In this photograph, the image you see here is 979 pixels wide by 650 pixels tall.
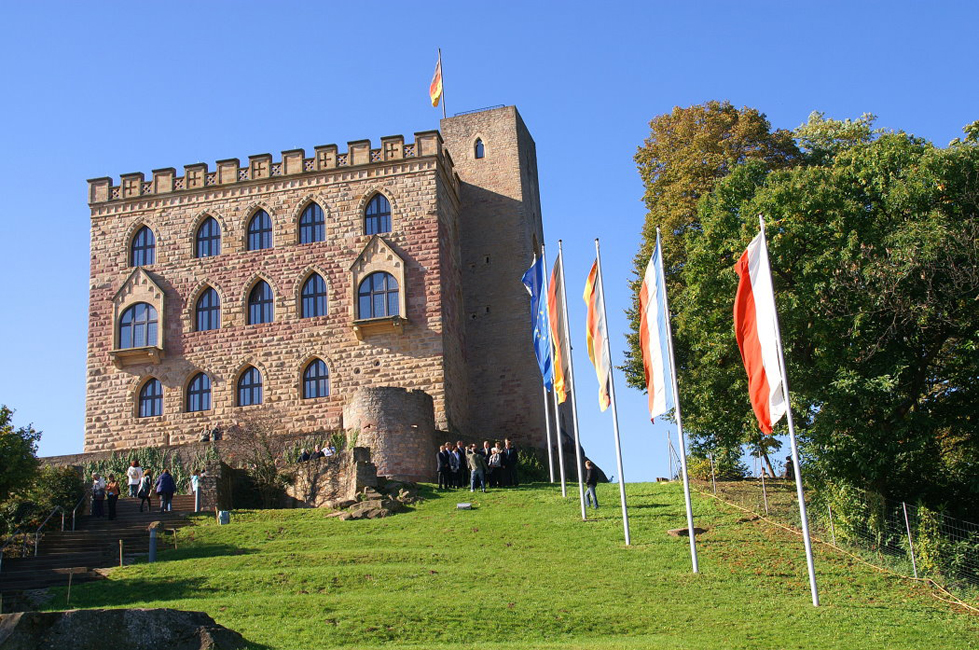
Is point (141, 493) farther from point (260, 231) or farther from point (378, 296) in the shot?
point (260, 231)

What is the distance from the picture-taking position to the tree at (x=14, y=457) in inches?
1015

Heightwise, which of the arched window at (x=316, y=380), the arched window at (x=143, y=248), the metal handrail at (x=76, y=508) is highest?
the arched window at (x=143, y=248)

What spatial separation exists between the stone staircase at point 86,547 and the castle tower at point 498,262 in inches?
604

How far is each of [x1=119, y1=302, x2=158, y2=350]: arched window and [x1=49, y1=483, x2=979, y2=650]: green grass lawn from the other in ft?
57.0

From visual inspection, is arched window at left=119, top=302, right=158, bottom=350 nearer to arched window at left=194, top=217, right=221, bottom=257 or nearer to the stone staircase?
arched window at left=194, top=217, right=221, bottom=257

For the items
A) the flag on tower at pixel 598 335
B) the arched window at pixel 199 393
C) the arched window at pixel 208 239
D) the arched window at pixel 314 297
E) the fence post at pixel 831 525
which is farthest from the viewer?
the arched window at pixel 208 239

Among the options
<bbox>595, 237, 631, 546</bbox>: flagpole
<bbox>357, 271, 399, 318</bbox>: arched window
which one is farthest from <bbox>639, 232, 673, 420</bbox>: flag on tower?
<bbox>357, 271, 399, 318</bbox>: arched window

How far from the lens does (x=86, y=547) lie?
84.0ft

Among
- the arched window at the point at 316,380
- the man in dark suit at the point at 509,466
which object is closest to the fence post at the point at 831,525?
the man in dark suit at the point at 509,466

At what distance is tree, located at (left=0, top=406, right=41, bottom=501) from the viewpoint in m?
25.8

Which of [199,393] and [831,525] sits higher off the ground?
[199,393]

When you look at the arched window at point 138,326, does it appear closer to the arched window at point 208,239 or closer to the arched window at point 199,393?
the arched window at point 199,393

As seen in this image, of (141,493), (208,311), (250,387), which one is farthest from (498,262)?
(141,493)

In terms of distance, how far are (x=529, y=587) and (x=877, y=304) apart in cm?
1047
